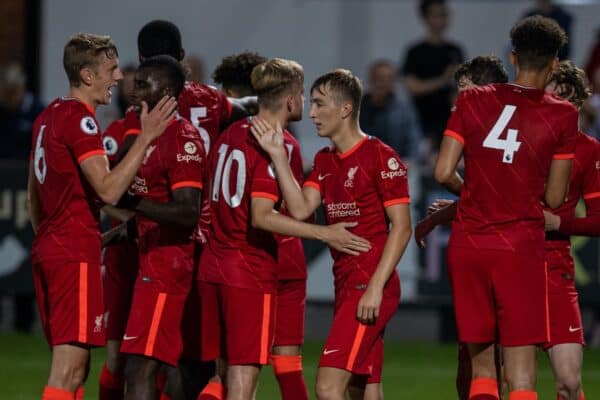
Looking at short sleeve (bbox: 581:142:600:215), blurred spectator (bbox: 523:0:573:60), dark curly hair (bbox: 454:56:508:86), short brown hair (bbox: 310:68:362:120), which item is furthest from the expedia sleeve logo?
blurred spectator (bbox: 523:0:573:60)

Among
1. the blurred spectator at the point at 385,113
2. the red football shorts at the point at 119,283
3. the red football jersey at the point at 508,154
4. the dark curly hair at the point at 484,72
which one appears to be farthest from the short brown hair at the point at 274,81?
the blurred spectator at the point at 385,113

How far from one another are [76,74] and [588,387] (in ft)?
16.8

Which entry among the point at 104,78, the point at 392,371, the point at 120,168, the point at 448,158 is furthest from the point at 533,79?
the point at 392,371

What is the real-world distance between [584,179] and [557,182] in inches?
34.7

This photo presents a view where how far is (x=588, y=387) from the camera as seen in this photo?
10305 millimetres

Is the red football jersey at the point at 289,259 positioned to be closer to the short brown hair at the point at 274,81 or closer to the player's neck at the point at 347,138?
the short brown hair at the point at 274,81

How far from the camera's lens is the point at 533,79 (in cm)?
666

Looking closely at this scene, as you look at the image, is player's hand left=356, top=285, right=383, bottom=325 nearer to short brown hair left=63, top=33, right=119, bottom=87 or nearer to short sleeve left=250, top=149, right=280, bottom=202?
short sleeve left=250, top=149, right=280, bottom=202

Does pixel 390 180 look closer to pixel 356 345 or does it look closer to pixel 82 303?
pixel 356 345

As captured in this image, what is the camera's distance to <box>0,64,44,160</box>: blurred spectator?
1393cm

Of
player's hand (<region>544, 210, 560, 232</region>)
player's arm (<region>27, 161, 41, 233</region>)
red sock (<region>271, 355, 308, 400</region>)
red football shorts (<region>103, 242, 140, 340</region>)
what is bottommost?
red sock (<region>271, 355, 308, 400</region>)

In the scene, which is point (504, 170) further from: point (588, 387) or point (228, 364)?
point (588, 387)

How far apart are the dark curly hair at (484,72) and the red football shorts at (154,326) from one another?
207 cm

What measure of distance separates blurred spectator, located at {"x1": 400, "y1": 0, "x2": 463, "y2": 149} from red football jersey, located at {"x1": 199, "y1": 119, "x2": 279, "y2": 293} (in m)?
7.37
